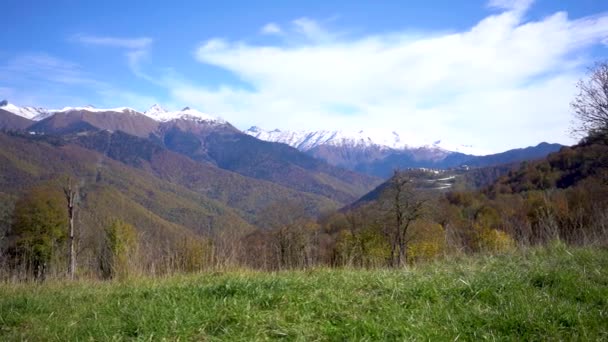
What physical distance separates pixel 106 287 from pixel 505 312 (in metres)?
5.87

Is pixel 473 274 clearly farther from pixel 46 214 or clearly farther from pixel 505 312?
pixel 46 214

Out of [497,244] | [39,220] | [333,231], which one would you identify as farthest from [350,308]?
[333,231]

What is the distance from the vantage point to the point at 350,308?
15.9 feet

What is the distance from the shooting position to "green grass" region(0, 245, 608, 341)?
4.20m

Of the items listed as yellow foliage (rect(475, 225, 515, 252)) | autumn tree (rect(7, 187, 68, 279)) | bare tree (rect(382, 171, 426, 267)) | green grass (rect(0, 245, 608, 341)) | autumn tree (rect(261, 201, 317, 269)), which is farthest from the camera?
autumn tree (rect(261, 201, 317, 269))

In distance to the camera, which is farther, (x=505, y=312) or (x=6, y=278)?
(x=6, y=278)

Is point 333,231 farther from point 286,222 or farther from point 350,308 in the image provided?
point 350,308

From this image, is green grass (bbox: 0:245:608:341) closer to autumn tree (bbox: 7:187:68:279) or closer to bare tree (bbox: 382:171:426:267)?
bare tree (bbox: 382:171:426:267)

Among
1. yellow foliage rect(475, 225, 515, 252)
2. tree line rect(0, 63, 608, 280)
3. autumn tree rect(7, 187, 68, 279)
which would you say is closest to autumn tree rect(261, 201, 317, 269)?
tree line rect(0, 63, 608, 280)

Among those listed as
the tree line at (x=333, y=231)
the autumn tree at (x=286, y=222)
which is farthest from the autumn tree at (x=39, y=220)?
the autumn tree at (x=286, y=222)

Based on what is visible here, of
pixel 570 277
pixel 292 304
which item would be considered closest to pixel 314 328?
pixel 292 304

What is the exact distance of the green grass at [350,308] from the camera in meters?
4.20

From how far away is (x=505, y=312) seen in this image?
4473 mm

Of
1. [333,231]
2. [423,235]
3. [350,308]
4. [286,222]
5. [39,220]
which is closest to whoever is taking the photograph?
[350,308]
